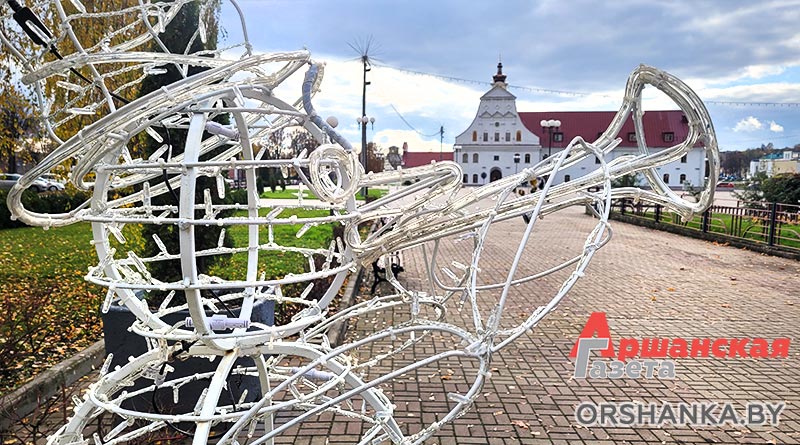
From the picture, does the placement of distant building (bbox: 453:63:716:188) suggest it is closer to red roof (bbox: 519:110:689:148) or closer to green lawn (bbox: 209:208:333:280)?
red roof (bbox: 519:110:689:148)

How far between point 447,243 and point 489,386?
8.89 metres

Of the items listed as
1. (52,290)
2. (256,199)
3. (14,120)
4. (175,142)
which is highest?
(14,120)

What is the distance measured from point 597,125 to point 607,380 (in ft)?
161

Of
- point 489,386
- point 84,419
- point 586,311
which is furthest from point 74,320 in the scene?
point 586,311

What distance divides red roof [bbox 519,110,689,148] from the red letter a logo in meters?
42.6

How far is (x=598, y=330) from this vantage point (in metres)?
6.47

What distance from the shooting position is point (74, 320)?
5.49 metres

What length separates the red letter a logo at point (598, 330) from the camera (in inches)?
Result: 222

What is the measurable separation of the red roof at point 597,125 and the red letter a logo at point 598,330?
42594 mm

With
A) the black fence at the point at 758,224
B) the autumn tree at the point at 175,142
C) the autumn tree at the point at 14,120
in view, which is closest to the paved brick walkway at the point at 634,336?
the black fence at the point at 758,224

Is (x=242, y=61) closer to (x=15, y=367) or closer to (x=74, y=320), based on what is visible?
(x=15, y=367)

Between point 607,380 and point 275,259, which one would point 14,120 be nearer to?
point 275,259

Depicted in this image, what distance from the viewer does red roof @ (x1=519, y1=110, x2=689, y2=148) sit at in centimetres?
4688

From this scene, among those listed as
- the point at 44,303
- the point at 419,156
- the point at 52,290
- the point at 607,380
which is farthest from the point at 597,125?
the point at 44,303
